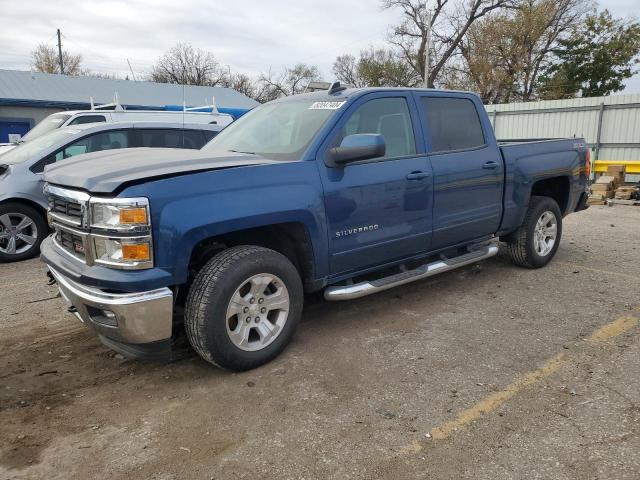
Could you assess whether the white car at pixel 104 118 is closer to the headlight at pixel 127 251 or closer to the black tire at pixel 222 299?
the black tire at pixel 222 299

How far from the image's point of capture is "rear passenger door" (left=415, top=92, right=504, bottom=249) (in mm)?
4469

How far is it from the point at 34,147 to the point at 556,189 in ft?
23.5

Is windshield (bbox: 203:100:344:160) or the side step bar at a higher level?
windshield (bbox: 203:100:344:160)

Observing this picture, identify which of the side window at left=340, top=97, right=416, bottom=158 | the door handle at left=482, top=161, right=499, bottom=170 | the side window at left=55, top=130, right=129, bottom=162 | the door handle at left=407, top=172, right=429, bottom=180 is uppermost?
the side window at left=340, top=97, right=416, bottom=158

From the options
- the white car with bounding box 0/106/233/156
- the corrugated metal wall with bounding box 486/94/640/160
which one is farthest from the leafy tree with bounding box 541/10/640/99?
the white car with bounding box 0/106/233/156

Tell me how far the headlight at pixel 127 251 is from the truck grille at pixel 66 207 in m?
0.31

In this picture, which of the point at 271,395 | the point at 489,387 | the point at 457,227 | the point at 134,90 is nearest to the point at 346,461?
the point at 271,395

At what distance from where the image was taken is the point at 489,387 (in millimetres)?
3199

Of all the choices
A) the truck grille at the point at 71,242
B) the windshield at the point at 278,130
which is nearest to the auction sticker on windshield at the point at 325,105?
the windshield at the point at 278,130

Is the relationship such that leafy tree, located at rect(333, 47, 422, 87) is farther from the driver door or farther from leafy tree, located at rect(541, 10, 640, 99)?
the driver door

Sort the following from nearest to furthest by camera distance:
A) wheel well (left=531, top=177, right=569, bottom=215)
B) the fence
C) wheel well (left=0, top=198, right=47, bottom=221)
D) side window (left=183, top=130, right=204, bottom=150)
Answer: wheel well (left=531, top=177, right=569, bottom=215)
wheel well (left=0, top=198, right=47, bottom=221)
side window (left=183, top=130, right=204, bottom=150)
the fence

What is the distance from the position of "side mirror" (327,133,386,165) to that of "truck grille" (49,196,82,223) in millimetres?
1772

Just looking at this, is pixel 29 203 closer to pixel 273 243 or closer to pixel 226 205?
pixel 273 243

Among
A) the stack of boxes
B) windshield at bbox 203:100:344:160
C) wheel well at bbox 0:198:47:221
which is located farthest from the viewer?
the stack of boxes
